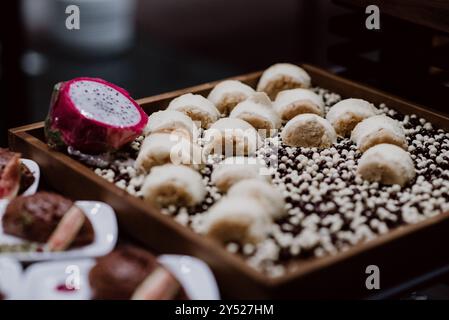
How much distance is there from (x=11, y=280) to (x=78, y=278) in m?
0.13

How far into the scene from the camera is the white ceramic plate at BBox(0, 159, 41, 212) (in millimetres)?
1770

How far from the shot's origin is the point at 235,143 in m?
2.02

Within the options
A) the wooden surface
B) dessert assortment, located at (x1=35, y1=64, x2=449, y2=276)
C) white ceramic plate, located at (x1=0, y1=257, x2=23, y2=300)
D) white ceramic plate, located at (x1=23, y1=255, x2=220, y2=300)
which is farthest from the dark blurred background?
white ceramic plate, located at (x1=0, y1=257, x2=23, y2=300)

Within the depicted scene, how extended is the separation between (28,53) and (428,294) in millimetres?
4040

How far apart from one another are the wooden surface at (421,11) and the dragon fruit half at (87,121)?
0.91 m

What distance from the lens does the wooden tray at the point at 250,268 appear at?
1472 millimetres

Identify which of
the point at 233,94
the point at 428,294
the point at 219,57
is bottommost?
the point at 219,57

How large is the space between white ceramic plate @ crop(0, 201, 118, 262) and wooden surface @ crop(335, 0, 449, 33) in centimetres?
117

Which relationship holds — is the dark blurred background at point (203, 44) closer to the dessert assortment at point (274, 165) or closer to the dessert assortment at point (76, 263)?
the dessert assortment at point (274, 165)

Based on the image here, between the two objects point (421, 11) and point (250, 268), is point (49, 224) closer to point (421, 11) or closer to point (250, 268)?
point (250, 268)

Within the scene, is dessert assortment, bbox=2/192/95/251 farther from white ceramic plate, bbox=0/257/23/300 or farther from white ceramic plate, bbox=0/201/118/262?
white ceramic plate, bbox=0/257/23/300

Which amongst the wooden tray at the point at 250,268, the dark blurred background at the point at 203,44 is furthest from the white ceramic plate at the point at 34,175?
the dark blurred background at the point at 203,44
